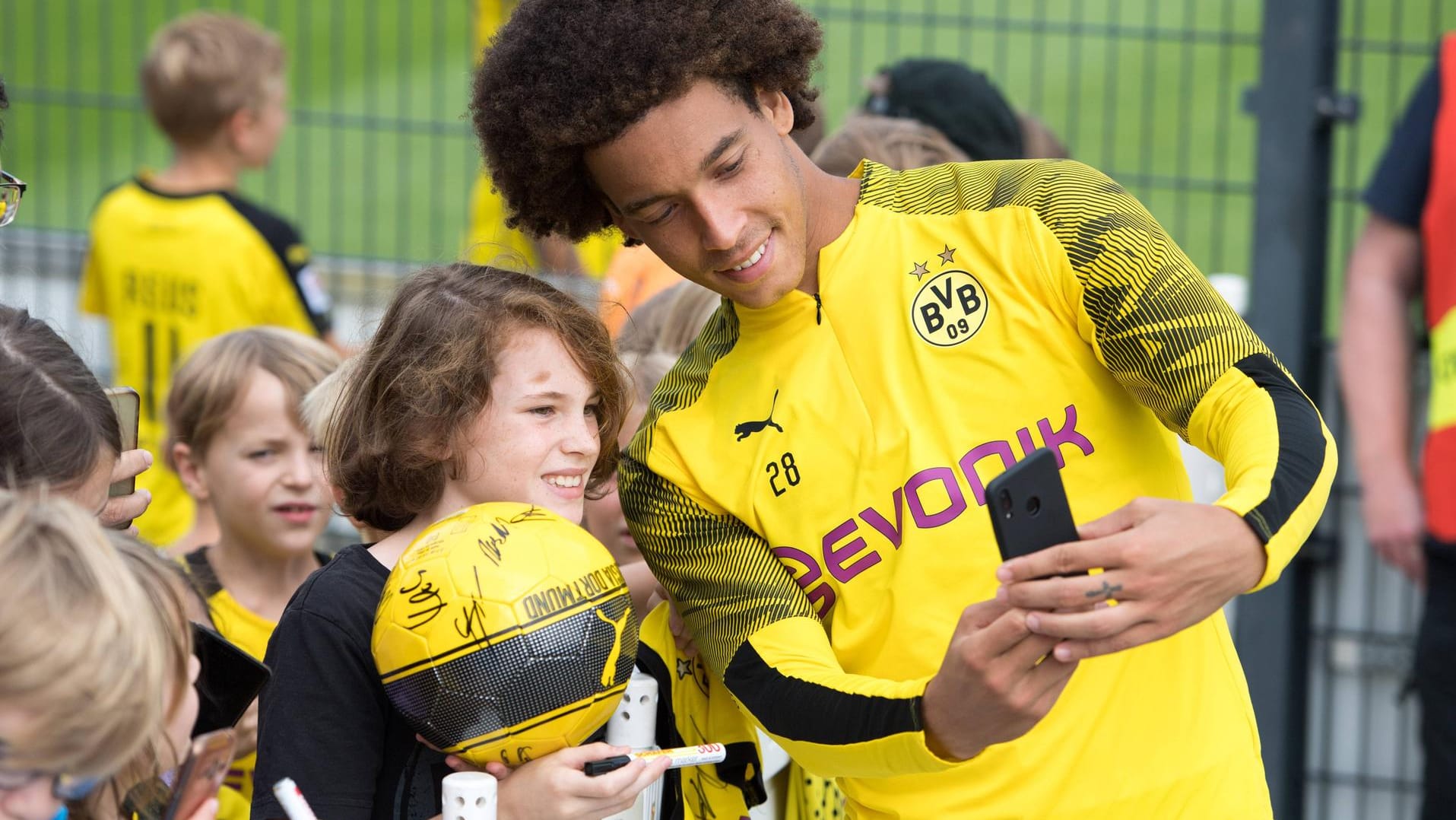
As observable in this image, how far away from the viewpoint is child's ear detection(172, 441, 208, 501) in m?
3.89

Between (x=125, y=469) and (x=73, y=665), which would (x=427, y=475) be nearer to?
(x=125, y=469)

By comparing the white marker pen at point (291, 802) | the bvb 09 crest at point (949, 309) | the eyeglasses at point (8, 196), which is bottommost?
the white marker pen at point (291, 802)

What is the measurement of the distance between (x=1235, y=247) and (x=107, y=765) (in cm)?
677

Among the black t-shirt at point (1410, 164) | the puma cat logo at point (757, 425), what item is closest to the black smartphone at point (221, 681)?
the puma cat logo at point (757, 425)

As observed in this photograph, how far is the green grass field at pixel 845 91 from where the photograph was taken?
634 cm

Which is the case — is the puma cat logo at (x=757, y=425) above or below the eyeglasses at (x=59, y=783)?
above

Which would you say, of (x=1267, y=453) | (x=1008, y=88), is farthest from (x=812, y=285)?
(x=1008, y=88)

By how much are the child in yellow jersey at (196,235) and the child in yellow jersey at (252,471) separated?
165 cm

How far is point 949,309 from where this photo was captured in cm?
239

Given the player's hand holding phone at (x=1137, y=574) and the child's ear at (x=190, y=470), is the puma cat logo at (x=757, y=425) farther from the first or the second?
the child's ear at (x=190, y=470)

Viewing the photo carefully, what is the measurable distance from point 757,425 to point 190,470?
2.00 m

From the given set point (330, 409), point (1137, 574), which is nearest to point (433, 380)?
point (330, 409)

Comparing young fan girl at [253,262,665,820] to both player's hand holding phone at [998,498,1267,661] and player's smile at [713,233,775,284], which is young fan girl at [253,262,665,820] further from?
player's hand holding phone at [998,498,1267,661]

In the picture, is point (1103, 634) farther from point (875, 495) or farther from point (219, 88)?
point (219, 88)
